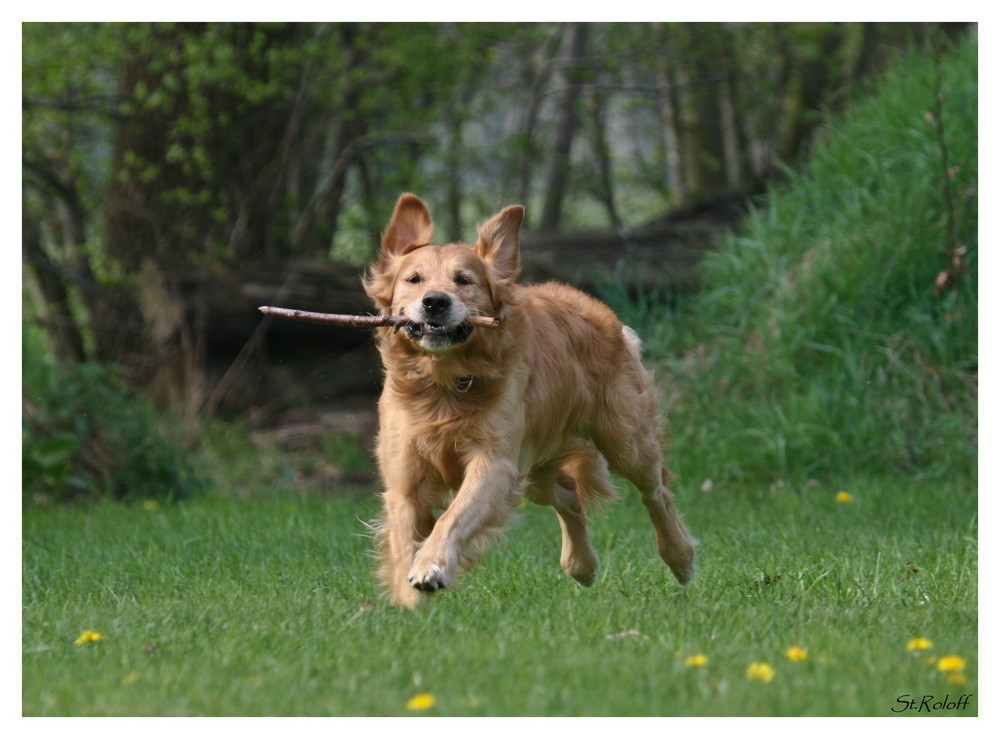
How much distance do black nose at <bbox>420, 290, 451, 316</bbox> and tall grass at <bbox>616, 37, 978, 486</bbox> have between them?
4.74 metres

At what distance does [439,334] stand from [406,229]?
0.73m

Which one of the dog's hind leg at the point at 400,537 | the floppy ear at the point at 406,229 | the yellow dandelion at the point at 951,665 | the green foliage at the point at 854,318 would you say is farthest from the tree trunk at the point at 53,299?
the yellow dandelion at the point at 951,665

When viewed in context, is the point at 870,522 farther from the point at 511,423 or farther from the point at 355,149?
the point at 355,149

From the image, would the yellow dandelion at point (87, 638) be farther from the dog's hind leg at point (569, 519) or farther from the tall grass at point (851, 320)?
the tall grass at point (851, 320)

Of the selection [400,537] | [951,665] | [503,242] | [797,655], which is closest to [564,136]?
[503,242]

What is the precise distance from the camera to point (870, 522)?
24.1ft

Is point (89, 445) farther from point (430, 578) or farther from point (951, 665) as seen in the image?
point (951, 665)

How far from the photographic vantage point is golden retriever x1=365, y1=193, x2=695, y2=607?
16.2 ft

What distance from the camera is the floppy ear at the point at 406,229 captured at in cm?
542

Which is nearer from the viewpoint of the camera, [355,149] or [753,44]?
[355,149]

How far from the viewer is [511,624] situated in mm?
4480

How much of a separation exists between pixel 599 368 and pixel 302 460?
596 cm

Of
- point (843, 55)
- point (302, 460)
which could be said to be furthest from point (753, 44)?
point (302, 460)

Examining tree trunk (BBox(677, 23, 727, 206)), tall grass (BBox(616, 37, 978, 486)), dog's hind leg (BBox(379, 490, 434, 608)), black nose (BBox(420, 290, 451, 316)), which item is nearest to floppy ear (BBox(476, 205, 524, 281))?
black nose (BBox(420, 290, 451, 316))
